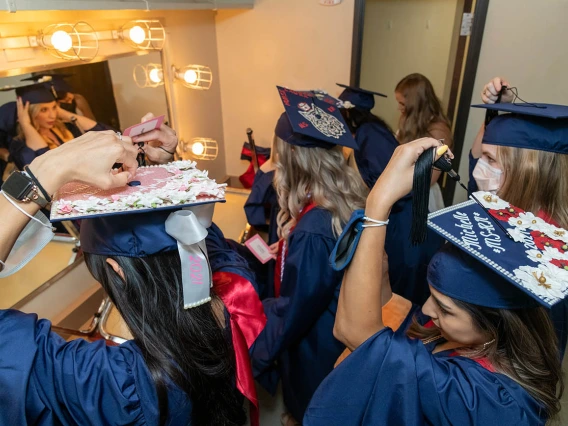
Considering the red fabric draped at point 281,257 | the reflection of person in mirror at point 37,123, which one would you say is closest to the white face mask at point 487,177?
the red fabric draped at point 281,257

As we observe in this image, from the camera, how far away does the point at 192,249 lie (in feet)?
2.89

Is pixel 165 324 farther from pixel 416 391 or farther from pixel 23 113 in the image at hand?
pixel 23 113

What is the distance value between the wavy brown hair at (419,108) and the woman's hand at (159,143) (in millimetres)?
1665

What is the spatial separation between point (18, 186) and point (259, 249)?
118cm

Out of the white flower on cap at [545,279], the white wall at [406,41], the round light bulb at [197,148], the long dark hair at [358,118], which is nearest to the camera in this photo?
the white flower on cap at [545,279]

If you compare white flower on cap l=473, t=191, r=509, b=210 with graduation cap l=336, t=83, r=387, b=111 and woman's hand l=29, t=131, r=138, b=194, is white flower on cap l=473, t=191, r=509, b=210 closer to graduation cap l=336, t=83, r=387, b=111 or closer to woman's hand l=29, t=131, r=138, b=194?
woman's hand l=29, t=131, r=138, b=194

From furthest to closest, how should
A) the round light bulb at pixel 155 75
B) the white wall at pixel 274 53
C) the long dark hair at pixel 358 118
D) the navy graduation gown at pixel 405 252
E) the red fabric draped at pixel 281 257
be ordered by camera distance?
the white wall at pixel 274 53 → the long dark hair at pixel 358 118 → the round light bulb at pixel 155 75 → the navy graduation gown at pixel 405 252 → the red fabric draped at pixel 281 257

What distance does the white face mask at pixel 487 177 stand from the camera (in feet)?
4.44

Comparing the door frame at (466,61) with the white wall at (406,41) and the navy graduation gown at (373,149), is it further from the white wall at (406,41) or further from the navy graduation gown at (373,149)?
the navy graduation gown at (373,149)

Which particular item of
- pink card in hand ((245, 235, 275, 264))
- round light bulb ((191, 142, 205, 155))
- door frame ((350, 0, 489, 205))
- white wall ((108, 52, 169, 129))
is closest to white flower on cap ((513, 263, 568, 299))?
pink card in hand ((245, 235, 275, 264))

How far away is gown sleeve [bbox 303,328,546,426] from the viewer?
723 millimetres

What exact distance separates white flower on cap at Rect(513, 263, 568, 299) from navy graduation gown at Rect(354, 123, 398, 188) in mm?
1562

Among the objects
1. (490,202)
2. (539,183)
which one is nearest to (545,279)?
(490,202)

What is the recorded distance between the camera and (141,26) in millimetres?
1962
